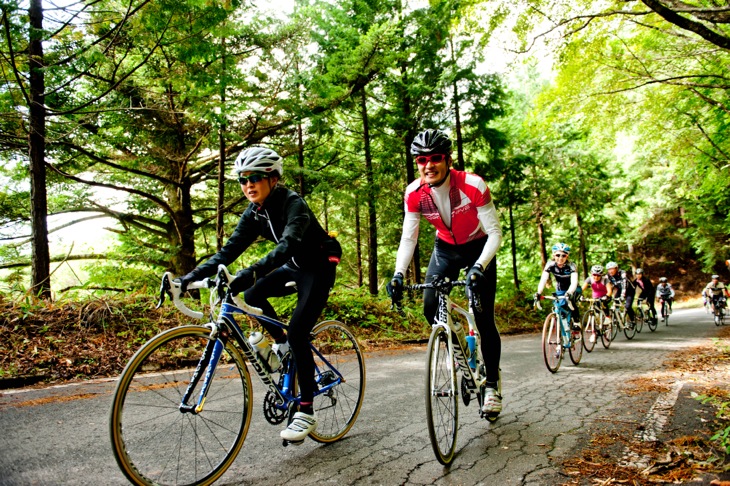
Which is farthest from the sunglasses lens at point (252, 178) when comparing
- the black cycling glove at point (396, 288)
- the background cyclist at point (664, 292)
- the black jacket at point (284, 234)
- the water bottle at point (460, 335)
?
the background cyclist at point (664, 292)

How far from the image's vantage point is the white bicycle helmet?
337 cm

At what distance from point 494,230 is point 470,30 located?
28.1 feet

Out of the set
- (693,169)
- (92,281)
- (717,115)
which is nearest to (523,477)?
(92,281)

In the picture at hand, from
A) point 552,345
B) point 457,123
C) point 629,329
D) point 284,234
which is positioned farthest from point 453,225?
point 629,329

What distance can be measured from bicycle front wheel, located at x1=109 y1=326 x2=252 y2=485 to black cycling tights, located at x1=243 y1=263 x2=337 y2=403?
469 millimetres

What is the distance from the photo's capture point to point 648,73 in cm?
1150

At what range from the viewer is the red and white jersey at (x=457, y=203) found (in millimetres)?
3949

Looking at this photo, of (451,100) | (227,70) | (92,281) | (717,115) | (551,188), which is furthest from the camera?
(551,188)

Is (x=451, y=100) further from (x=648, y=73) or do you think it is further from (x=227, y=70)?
(x=227, y=70)

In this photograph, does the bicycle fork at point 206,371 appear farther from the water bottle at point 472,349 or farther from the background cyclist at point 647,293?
the background cyclist at point 647,293

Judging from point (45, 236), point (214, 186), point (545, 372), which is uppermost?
point (214, 186)

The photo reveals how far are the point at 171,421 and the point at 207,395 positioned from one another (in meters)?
0.75

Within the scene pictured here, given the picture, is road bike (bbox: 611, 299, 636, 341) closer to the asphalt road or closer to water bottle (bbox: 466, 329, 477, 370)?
the asphalt road

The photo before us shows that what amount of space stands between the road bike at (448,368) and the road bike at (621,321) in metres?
11.5
